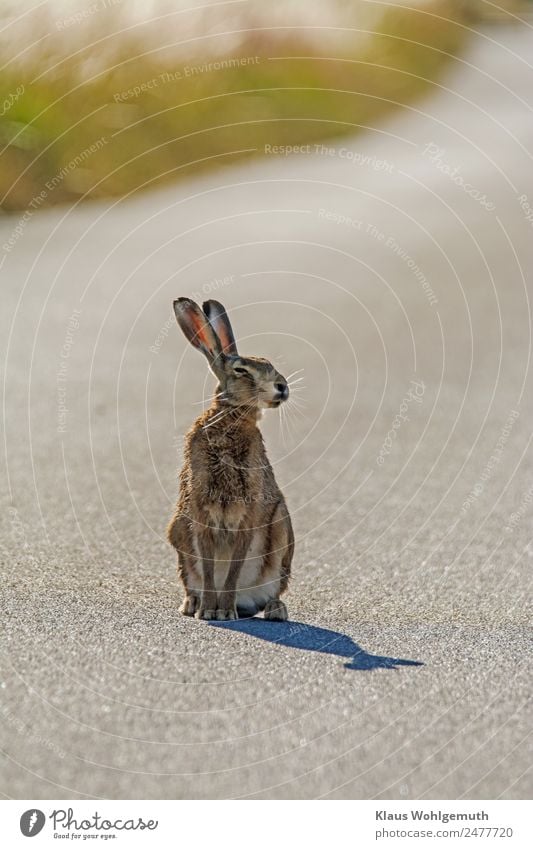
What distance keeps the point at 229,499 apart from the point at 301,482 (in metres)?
3.13

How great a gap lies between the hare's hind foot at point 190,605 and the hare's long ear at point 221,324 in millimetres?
1285

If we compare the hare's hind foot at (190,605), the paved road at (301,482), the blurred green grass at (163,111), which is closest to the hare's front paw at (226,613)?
the hare's hind foot at (190,605)

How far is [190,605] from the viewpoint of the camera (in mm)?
7527

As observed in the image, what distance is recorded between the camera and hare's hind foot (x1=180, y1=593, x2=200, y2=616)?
7.50 m

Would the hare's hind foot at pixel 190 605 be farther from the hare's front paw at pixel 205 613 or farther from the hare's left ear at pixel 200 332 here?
the hare's left ear at pixel 200 332

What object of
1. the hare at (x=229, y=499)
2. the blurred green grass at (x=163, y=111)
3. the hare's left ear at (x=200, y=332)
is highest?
the blurred green grass at (x=163, y=111)

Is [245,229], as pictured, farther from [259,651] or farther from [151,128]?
[259,651]

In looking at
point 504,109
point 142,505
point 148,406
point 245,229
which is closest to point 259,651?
point 142,505

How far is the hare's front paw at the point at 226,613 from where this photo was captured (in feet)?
24.2

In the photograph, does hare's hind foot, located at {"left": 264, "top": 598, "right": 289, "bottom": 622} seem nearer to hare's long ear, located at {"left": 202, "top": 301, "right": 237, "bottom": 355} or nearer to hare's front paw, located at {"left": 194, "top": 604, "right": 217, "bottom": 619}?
hare's front paw, located at {"left": 194, "top": 604, "right": 217, "bottom": 619}

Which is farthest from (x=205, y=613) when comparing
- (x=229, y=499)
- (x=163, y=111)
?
(x=163, y=111)

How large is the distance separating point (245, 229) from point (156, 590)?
1158 centimetres
